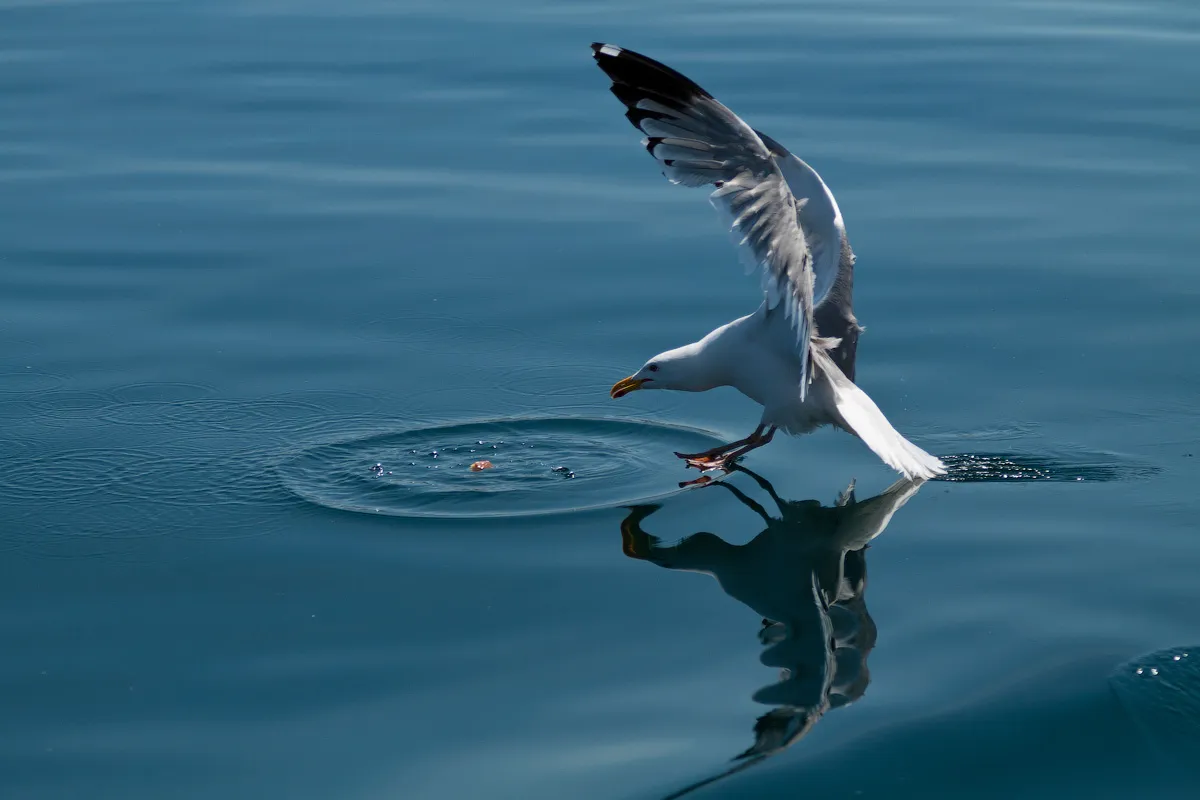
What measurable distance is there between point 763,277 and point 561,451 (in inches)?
38.8

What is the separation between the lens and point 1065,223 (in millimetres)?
8336

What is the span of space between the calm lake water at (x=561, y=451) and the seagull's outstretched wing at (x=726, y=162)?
0.75 m

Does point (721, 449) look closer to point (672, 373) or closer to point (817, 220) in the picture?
point (672, 373)

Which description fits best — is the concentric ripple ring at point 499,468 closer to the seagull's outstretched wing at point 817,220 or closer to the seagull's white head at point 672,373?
the seagull's white head at point 672,373

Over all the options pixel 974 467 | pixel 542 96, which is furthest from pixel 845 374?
pixel 542 96

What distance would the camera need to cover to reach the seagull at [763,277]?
5535mm

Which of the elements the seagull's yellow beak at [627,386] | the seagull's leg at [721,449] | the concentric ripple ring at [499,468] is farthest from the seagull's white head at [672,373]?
the seagull's leg at [721,449]

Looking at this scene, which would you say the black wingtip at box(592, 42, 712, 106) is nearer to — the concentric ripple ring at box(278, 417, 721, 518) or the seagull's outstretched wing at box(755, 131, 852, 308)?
the seagull's outstretched wing at box(755, 131, 852, 308)

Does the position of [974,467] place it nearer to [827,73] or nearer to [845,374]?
[845,374]

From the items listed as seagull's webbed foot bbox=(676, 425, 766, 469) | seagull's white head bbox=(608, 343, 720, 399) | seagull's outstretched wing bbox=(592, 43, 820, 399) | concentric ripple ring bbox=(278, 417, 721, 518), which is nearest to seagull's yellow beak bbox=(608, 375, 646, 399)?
seagull's white head bbox=(608, 343, 720, 399)

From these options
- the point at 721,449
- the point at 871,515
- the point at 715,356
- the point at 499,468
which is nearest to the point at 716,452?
the point at 721,449

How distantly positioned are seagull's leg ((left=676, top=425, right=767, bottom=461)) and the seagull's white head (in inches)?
12.2

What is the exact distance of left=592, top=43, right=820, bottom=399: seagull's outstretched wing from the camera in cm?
553

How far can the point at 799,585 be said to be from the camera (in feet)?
15.8
